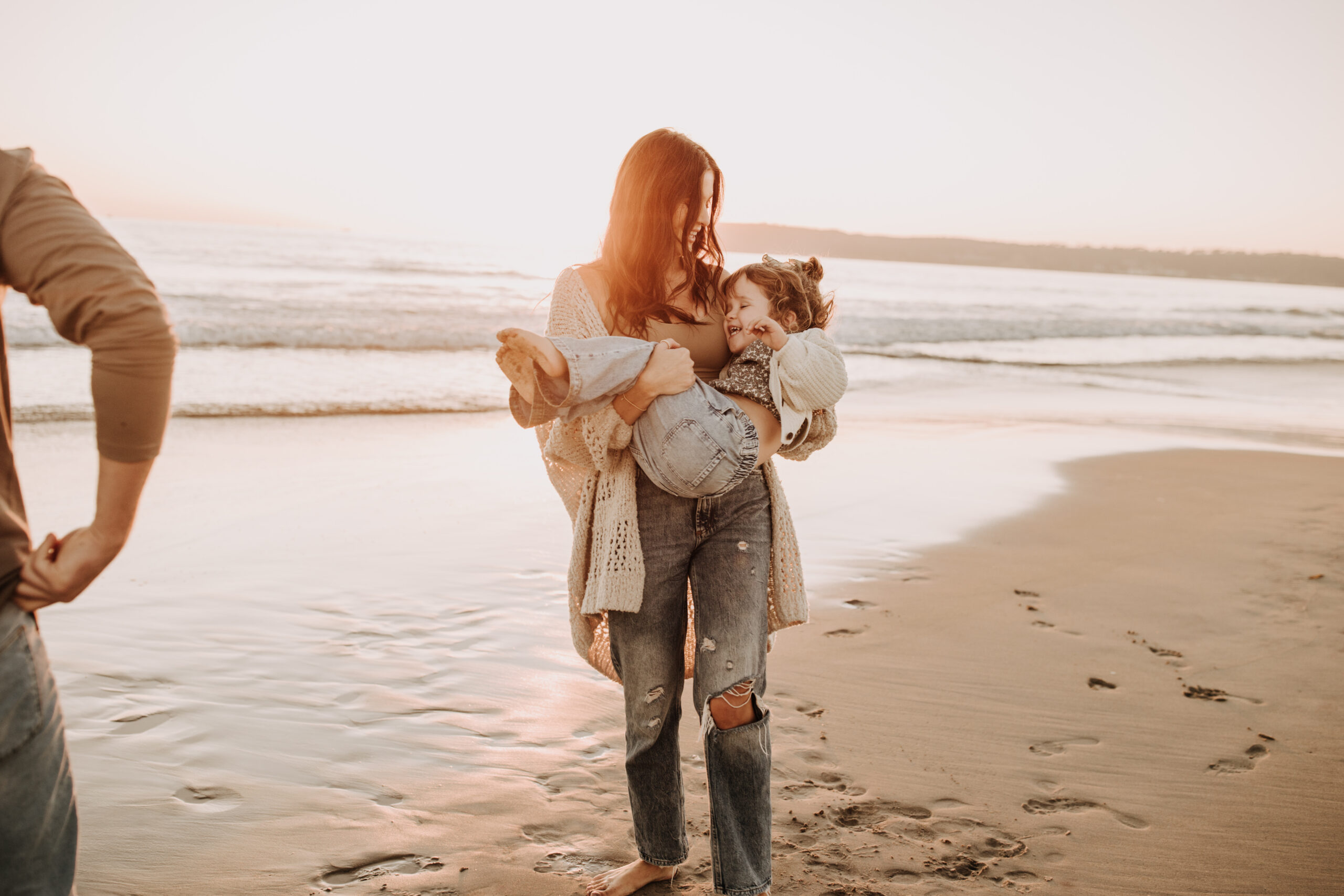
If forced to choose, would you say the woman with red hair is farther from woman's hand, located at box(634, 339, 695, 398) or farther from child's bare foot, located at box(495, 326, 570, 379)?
child's bare foot, located at box(495, 326, 570, 379)

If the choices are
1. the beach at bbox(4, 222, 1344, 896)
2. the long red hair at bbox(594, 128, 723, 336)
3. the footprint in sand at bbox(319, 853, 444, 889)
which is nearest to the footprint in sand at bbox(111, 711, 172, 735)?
the beach at bbox(4, 222, 1344, 896)

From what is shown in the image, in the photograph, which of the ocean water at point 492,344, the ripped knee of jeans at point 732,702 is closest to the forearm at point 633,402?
the ripped knee of jeans at point 732,702

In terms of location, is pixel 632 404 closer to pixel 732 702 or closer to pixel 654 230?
pixel 654 230

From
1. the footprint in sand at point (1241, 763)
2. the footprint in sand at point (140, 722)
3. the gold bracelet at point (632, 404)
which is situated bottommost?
the footprint in sand at point (140, 722)

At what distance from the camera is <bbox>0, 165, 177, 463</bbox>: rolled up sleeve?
3.82ft

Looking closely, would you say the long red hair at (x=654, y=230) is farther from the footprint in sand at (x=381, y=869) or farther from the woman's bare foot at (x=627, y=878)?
the footprint in sand at (x=381, y=869)

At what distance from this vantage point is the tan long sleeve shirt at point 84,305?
3.82 feet

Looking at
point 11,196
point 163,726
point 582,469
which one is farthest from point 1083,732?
point 11,196

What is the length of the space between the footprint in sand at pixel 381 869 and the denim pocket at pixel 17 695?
5.23 feet

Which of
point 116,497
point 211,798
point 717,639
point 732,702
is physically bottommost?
point 211,798

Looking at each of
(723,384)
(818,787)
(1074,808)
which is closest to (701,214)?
(723,384)

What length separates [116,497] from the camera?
1.29 meters

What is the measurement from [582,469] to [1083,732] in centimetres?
240

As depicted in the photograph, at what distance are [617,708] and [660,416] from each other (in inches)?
76.4
